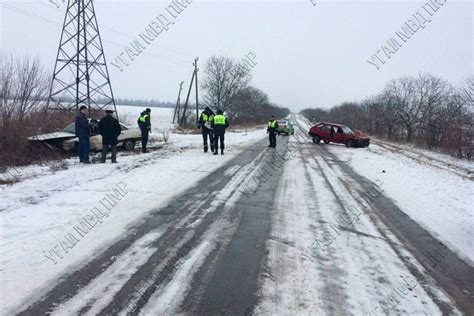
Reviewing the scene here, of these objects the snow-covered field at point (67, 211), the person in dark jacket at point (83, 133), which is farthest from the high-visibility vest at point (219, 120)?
the person in dark jacket at point (83, 133)

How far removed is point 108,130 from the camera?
1166cm

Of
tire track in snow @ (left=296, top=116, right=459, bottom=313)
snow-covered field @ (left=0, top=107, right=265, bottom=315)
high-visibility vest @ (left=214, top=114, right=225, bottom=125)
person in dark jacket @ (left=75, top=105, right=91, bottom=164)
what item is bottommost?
snow-covered field @ (left=0, top=107, right=265, bottom=315)

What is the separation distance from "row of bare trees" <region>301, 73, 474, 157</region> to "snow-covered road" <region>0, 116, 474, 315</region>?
1929cm

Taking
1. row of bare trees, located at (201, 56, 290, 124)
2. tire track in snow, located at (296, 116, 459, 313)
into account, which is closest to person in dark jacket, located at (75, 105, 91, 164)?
tire track in snow, located at (296, 116, 459, 313)

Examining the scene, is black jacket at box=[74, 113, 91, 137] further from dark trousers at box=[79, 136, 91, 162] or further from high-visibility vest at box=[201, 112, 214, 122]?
high-visibility vest at box=[201, 112, 214, 122]

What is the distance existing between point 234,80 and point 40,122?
2062 inches

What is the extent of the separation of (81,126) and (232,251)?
Answer: 882 cm

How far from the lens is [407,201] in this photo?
794 cm

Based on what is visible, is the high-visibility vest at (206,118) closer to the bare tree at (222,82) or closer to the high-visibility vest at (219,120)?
the high-visibility vest at (219,120)

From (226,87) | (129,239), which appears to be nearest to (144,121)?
(129,239)

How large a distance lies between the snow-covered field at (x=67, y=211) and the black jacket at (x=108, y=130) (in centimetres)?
94

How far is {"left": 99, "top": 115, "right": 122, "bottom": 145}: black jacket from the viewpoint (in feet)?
38.0

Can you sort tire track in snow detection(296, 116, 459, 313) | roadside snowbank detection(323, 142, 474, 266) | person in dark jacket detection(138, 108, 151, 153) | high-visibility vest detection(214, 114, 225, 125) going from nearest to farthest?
1. tire track in snow detection(296, 116, 459, 313)
2. roadside snowbank detection(323, 142, 474, 266)
3. high-visibility vest detection(214, 114, 225, 125)
4. person in dark jacket detection(138, 108, 151, 153)

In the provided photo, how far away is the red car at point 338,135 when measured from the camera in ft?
78.1
